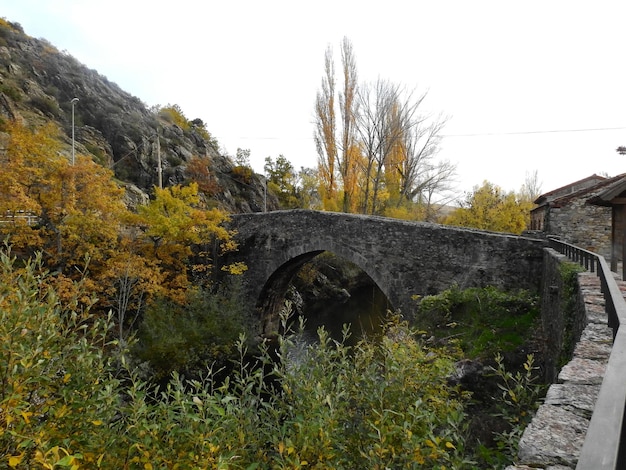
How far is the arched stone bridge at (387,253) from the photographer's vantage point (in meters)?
9.20

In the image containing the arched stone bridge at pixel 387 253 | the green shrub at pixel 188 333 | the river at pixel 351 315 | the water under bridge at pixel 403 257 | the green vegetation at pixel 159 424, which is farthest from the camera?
the river at pixel 351 315

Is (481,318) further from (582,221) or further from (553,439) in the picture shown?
(582,221)

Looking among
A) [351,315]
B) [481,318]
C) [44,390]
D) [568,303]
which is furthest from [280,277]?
[44,390]

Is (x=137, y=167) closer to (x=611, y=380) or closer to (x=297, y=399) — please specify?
(x=297, y=399)

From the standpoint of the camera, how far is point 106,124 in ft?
92.9

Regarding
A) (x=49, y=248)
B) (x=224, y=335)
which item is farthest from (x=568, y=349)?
(x=49, y=248)

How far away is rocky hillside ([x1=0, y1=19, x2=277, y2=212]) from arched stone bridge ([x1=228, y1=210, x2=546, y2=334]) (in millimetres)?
9325

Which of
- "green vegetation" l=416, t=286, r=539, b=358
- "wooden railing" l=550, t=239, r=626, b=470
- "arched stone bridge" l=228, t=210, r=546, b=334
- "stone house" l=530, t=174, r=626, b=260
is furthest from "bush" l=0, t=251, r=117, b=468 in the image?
"stone house" l=530, t=174, r=626, b=260

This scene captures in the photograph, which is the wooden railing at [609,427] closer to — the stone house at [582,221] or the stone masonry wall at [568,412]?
the stone masonry wall at [568,412]

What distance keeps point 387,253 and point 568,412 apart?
9.21 metres

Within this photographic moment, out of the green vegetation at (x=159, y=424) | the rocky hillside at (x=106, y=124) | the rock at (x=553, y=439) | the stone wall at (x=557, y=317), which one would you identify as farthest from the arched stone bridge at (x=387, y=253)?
the rocky hillside at (x=106, y=124)

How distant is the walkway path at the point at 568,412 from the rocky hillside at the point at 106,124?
2063 centimetres

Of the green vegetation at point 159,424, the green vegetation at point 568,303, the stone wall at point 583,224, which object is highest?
the stone wall at point 583,224

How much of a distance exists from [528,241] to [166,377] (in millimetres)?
10070
